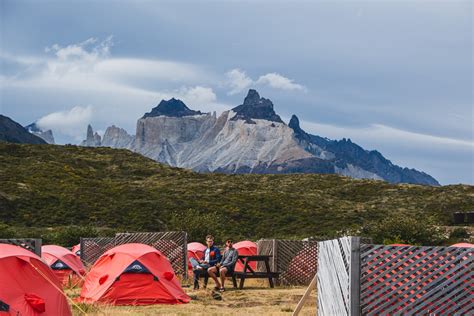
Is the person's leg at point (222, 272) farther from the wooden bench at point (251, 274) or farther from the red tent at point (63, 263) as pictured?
the red tent at point (63, 263)

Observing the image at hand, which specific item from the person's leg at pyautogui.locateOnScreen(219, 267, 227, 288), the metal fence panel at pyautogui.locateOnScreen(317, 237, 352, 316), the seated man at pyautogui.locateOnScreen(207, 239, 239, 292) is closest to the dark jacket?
the seated man at pyautogui.locateOnScreen(207, 239, 239, 292)

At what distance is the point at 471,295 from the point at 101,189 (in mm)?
54574

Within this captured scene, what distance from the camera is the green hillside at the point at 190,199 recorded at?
49969mm

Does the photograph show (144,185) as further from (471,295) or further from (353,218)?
(471,295)

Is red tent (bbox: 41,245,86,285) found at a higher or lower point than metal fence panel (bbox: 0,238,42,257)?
lower

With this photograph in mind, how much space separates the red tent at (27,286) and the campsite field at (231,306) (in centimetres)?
176

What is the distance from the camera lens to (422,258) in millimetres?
7582

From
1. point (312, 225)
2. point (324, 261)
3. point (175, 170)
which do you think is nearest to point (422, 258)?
point (324, 261)

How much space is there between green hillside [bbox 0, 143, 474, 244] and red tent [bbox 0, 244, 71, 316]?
25.6 metres

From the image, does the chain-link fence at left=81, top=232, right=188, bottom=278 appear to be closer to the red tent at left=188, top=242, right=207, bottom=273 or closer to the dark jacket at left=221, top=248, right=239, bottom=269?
the dark jacket at left=221, top=248, right=239, bottom=269

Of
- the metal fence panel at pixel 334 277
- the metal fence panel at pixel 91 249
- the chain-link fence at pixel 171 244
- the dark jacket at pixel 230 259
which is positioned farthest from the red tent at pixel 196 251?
the metal fence panel at pixel 334 277

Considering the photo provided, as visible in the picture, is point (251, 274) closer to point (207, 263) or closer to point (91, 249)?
point (207, 263)

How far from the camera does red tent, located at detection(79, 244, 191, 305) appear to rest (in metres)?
13.8

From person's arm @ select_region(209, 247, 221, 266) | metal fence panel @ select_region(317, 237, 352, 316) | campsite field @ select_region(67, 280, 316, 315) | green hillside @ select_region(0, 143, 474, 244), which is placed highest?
green hillside @ select_region(0, 143, 474, 244)
